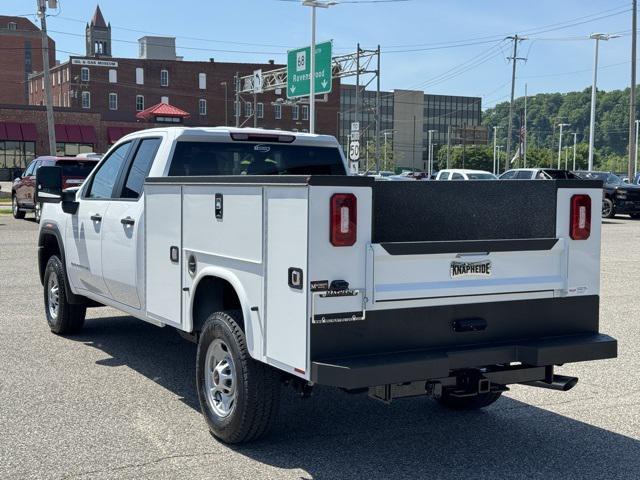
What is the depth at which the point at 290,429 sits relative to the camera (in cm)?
563

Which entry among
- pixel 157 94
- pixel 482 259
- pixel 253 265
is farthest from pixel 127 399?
pixel 157 94

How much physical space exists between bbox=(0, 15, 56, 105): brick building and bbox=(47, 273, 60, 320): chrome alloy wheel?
375 ft

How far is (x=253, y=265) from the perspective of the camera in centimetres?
482

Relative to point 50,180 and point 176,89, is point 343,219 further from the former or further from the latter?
point 176,89

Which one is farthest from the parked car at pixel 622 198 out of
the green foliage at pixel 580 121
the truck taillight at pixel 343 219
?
the green foliage at pixel 580 121

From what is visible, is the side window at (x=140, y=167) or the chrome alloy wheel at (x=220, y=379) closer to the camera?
the chrome alloy wheel at (x=220, y=379)

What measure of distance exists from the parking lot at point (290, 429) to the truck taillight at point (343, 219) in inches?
56.5

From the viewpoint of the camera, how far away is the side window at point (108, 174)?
24.3 feet

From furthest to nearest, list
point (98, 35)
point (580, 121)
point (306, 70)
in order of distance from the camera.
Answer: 1. point (580, 121)
2. point (98, 35)
3. point (306, 70)

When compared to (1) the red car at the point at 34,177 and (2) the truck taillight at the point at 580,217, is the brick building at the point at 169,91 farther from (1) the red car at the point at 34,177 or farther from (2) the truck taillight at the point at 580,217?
(2) the truck taillight at the point at 580,217

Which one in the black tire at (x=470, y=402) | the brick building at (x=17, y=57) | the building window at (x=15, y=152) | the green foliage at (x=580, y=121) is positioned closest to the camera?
the black tire at (x=470, y=402)

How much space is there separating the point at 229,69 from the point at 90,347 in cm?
9382

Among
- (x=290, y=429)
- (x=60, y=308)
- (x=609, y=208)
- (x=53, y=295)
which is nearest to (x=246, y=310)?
(x=290, y=429)

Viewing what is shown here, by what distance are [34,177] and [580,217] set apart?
72.0 ft
